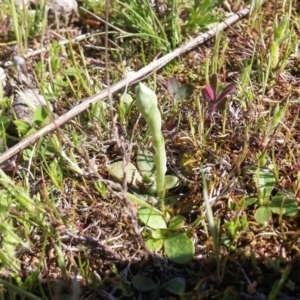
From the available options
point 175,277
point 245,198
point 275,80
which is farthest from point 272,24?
point 175,277

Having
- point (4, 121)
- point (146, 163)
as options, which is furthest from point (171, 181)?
point (4, 121)

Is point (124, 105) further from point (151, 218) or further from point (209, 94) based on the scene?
point (151, 218)

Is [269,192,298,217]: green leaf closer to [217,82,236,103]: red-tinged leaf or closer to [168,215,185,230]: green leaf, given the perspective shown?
[168,215,185,230]: green leaf

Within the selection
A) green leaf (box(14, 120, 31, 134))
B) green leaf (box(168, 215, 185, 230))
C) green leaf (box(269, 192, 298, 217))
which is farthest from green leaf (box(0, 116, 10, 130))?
green leaf (box(269, 192, 298, 217))

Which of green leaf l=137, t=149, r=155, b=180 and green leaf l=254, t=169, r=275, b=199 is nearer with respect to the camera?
green leaf l=254, t=169, r=275, b=199

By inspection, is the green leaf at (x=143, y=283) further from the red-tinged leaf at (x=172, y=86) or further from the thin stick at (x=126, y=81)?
the red-tinged leaf at (x=172, y=86)

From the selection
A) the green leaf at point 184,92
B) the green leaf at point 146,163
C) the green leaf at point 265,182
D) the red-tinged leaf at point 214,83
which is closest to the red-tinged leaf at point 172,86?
the green leaf at point 184,92
